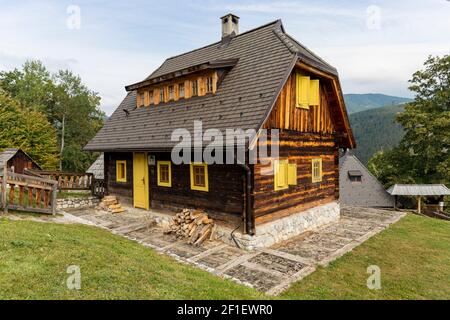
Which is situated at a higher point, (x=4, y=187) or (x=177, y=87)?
(x=177, y=87)

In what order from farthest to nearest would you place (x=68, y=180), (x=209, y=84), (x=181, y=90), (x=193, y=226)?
(x=68, y=180), (x=181, y=90), (x=209, y=84), (x=193, y=226)

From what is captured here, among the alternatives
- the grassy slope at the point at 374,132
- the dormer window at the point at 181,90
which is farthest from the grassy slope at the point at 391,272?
the grassy slope at the point at 374,132

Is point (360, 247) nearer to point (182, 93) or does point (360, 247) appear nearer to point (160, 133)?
point (160, 133)

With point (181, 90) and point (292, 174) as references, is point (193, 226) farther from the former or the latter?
point (181, 90)

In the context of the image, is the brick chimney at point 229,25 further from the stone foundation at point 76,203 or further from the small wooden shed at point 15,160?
the small wooden shed at point 15,160

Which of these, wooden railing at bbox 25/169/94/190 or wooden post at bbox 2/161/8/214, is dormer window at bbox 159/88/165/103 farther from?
wooden post at bbox 2/161/8/214

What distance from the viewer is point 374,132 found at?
410ft

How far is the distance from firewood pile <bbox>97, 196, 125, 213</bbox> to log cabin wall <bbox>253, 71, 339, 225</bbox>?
723 cm

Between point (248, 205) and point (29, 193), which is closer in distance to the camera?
point (248, 205)

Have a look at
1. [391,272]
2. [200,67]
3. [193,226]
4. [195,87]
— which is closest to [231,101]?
[200,67]

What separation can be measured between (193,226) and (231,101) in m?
4.48

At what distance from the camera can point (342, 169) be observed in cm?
2542
